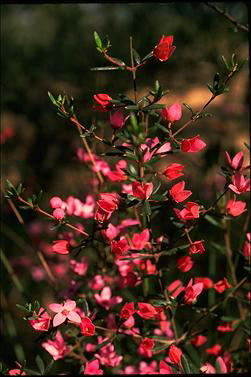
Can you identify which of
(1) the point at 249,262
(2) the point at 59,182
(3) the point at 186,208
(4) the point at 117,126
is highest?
(4) the point at 117,126

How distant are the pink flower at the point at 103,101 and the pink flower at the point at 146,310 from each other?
0.87 feet

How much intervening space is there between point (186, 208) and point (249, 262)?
19cm

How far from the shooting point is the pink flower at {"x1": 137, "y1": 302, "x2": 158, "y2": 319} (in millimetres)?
761

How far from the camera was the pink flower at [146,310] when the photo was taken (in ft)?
2.50

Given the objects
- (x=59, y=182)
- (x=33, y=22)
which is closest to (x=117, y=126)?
(x=59, y=182)

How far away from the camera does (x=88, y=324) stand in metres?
0.71

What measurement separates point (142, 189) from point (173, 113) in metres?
0.12

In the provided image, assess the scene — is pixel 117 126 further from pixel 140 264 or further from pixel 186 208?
pixel 140 264

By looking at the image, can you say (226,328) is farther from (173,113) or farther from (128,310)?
(173,113)

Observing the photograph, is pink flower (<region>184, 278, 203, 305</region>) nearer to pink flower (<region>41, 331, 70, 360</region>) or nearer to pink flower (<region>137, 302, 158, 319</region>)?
pink flower (<region>137, 302, 158, 319</region>)

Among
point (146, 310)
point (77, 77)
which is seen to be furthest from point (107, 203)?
point (77, 77)

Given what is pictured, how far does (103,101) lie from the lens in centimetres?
71

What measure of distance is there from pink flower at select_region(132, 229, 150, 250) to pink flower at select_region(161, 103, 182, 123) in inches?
6.6

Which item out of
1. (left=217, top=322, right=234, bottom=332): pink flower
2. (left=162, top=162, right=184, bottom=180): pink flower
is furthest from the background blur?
(left=162, top=162, right=184, bottom=180): pink flower
